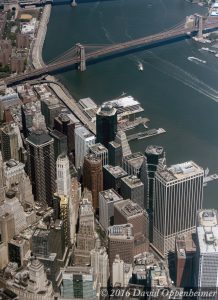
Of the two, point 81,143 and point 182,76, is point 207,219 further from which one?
point 182,76

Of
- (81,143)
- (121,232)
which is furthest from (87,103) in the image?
(121,232)

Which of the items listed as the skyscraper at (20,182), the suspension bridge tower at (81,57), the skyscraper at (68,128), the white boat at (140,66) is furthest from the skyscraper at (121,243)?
the suspension bridge tower at (81,57)

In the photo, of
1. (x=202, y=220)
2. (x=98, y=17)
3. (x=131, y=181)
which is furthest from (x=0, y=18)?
(x=202, y=220)

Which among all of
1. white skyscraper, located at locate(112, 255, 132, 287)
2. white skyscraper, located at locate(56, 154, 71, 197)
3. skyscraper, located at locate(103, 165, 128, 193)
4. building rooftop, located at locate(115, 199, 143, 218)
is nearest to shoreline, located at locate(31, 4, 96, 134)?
skyscraper, located at locate(103, 165, 128, 193)

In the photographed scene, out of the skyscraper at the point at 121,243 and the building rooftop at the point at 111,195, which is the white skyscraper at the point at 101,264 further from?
the building rooftop at the point at 111,195

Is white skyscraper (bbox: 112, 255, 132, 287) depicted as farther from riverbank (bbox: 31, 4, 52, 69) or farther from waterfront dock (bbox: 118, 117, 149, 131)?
riverbank (bbox: 31, 4, 52, 69)

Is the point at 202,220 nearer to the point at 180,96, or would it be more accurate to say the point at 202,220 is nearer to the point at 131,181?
the point at 131,181
